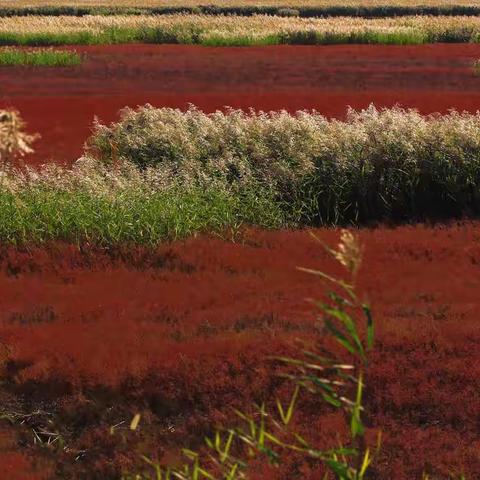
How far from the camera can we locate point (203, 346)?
5641 mm

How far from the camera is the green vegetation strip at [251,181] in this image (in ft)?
27.3

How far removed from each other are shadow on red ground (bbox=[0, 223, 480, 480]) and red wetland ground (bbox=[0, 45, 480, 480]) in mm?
11

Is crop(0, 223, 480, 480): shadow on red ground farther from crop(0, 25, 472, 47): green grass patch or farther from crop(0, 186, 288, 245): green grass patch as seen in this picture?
crop(0, 25, 472, 47): green grass patch

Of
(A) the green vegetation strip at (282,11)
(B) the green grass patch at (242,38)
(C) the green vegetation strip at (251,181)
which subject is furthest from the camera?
(A) the green vegetation strip at (282,11)

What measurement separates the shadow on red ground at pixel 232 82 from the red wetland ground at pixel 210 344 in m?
5.69

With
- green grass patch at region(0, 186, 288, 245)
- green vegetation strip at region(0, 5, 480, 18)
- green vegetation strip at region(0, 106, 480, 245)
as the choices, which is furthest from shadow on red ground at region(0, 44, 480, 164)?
green vegetation strip at region(0, 5, 480, 18)

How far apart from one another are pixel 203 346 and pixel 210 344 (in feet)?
0.15

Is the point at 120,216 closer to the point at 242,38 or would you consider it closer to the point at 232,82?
the point at 232,82

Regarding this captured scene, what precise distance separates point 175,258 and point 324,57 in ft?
78.1

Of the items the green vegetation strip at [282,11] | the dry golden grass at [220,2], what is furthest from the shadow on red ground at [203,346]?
the dry golden grass at [220,2]

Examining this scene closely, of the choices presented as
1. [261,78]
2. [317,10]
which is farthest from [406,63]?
[317,10]

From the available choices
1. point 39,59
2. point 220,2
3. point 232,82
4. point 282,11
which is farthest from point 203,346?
point 220,2

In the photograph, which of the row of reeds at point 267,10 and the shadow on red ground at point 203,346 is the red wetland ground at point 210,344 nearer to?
the shadow on red ground at point 203,346

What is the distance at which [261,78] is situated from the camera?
24703mm
